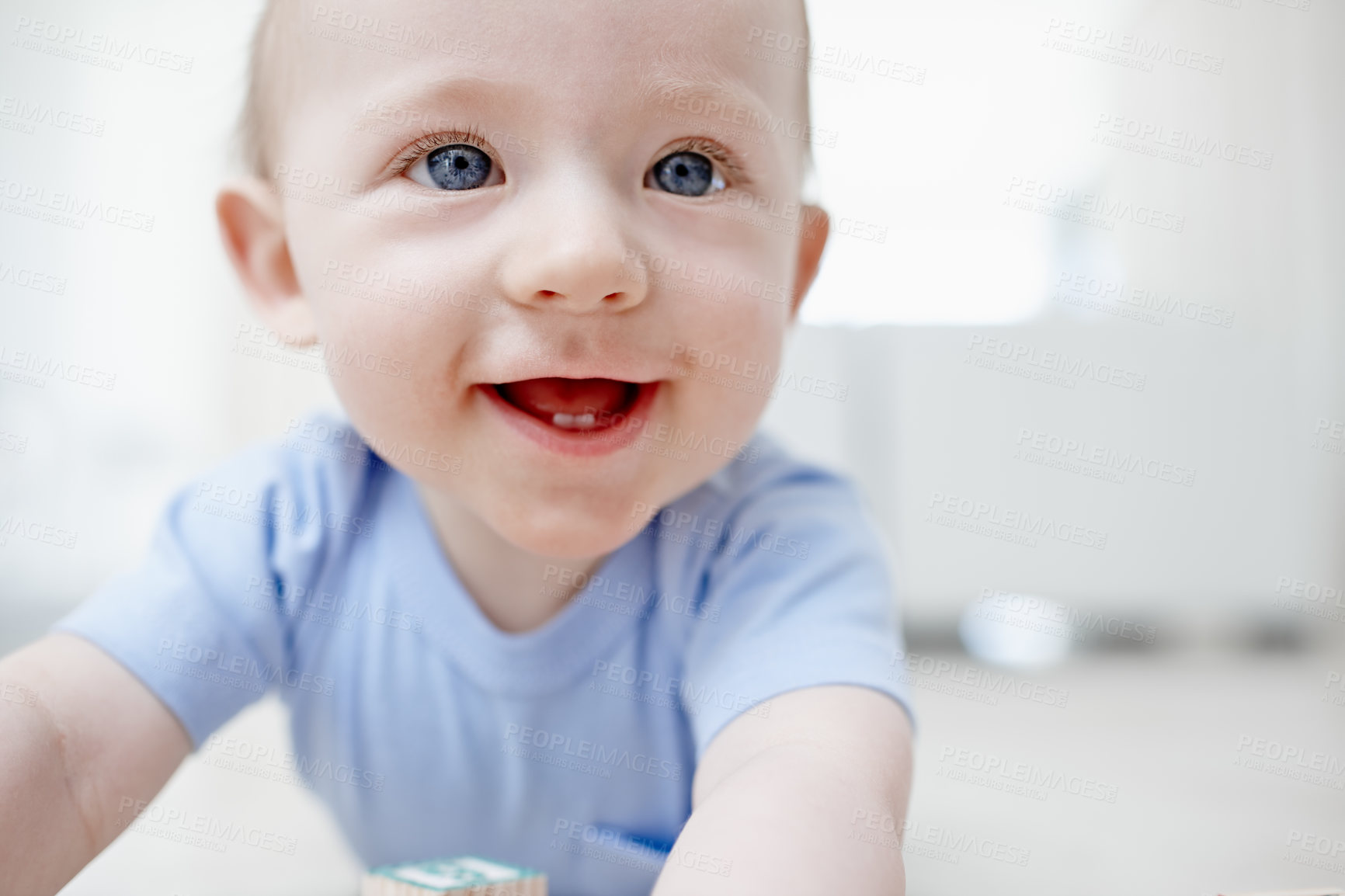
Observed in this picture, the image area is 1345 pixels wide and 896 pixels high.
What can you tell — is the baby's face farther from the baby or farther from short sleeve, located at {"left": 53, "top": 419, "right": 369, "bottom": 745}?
short sleeve, located at {"left": 53, "top": 419, "right": 369, "bottom": 745}

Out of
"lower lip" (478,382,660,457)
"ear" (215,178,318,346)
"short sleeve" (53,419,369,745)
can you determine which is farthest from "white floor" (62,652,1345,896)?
"ear" (215,178,318,346)

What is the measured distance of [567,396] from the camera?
64 cm

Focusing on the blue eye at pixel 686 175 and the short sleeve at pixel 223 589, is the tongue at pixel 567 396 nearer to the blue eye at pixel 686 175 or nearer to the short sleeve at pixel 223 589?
the blue eye at pixel 686 175

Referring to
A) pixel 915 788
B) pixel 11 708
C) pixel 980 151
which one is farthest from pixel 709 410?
pixel 980 151

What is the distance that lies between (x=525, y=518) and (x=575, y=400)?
76 millimetres

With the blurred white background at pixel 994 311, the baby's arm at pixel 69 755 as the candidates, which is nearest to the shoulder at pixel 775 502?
the baby's arm at pixel 69 755

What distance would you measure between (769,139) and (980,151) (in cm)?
119

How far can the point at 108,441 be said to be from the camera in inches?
58.7

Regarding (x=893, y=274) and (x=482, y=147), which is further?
(x=893, y=274)

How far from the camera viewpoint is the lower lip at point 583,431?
61cm

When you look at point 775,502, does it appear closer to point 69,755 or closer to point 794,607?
point 794,607

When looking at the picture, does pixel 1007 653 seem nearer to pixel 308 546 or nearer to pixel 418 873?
pixel 308 546

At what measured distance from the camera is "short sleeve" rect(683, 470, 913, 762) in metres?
0.63

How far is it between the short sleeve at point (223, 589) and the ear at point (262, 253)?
131 millimetres
